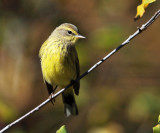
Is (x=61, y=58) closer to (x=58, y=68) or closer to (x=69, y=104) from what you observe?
(x=58, y=68)

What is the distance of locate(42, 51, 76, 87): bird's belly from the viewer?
4.75 metres

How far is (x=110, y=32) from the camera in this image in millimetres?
6348

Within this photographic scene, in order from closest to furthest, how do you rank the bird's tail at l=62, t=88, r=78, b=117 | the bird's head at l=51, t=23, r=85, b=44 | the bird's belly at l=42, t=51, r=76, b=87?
the bird's belly at l=42, t=51, r=76, b=87 → the bird's head at l=51, t=23, r=85, b=44 → the bird's tail at l=62, t=88, r=78, b=117

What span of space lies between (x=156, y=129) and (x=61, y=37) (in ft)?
8.39

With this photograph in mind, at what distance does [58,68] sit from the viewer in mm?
4750

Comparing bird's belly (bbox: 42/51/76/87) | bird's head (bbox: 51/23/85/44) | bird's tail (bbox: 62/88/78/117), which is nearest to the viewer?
bird's belly (bbox: 42/51/76/87)

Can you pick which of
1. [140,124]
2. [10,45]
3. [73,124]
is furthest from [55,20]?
[140,124]

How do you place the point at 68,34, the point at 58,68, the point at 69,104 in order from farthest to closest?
the point at 69,104, the point at 68,34, the point at 58,68

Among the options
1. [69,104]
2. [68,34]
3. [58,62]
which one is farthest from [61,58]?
[69,104]

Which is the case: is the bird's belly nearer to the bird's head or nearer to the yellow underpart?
the yellow underpart

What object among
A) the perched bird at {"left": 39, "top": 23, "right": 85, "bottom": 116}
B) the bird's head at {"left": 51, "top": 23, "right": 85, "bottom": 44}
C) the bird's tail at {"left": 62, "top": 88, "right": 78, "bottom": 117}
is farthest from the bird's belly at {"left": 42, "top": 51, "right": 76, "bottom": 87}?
the bird's tail at {"left": 62, "top": 88, "right": 78, "bottom": 117}

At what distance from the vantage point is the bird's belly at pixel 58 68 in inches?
187

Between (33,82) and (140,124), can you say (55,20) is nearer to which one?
(33,82)

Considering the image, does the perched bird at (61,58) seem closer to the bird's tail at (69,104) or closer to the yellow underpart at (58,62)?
the yellow underpart at (58,62)
